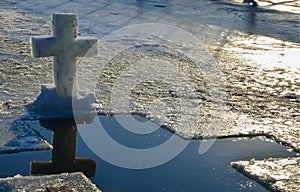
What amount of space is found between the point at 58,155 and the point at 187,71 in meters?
4.12

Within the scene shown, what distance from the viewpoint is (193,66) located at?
9203mm

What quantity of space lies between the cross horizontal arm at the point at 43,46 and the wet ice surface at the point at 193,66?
0.66m

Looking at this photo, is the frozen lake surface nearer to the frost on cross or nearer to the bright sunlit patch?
the frost on cross

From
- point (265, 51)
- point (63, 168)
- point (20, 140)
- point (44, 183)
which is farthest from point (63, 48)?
point (265, 51)

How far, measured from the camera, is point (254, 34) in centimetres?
1316

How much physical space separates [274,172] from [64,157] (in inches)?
67.8

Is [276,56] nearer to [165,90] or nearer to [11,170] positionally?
[165,90]

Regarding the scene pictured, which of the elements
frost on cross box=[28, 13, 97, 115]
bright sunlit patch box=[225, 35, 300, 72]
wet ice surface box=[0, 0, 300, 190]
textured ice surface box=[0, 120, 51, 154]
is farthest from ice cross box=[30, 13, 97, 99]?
bright sunlit patch box=[225, 35, 300, 72]

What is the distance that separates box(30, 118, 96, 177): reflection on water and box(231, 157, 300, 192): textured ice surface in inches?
48.6

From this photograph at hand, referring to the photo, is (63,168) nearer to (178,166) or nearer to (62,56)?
(178,166)

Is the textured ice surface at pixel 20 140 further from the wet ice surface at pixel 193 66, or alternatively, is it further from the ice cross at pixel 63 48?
the ice cross at pixel 63 48

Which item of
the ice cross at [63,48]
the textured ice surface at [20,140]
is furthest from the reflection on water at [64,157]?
the ice cross at [63,48]

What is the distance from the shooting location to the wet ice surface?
6.29m

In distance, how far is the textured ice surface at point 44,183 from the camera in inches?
157
